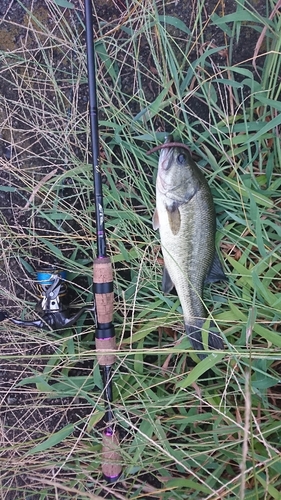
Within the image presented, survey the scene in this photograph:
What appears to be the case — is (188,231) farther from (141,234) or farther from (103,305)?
(103,305)

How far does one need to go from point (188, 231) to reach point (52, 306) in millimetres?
708

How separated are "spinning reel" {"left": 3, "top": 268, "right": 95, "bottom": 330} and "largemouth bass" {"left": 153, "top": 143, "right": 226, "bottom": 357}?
0.44 metres

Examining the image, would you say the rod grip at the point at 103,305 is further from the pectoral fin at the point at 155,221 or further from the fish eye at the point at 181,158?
the fish eye at the point at 181,158

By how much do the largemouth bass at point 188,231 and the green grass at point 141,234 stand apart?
12 cm

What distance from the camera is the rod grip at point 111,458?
180cm

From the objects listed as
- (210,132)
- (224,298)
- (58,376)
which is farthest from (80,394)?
(210,132)

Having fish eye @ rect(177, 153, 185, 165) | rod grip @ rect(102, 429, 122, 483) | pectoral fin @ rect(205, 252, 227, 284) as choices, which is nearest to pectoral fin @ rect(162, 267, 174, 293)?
pectoral fin @ rect(205, 252, 227, 284)

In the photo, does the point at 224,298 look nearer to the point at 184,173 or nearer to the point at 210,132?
the point at 184,173

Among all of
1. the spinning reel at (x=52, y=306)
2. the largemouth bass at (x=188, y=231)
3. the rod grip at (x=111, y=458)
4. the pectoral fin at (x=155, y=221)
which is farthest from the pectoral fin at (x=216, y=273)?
the rod grip at (x=111, y=458)

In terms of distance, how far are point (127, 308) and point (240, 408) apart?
0.66 meters

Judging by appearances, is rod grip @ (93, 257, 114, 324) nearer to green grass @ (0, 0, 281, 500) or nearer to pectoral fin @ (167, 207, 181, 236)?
green grass @ (0, 0, 281, 500)

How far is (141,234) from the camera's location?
78.1 inches

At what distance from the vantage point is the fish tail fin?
5.98ft

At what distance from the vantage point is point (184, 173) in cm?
170
